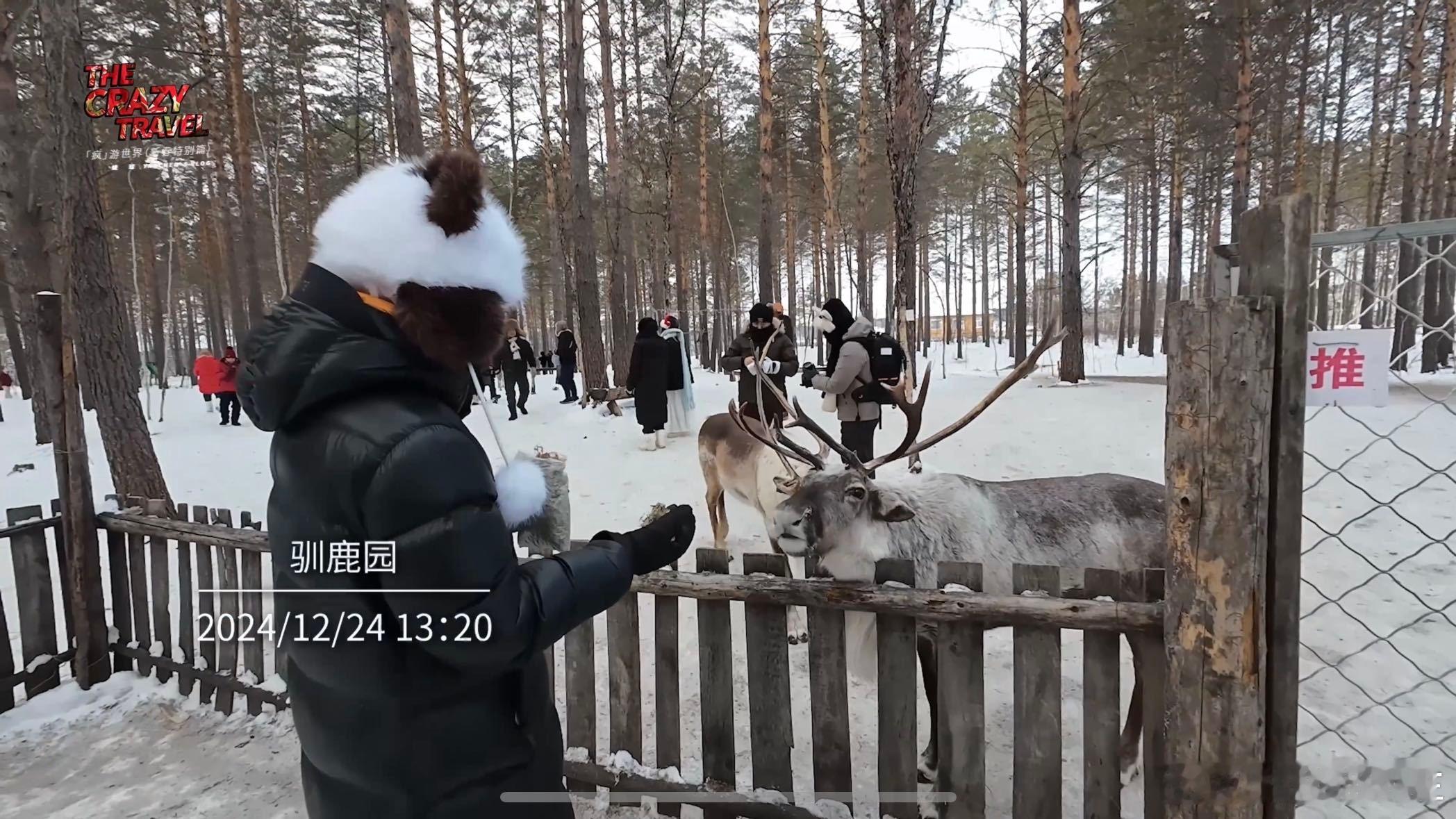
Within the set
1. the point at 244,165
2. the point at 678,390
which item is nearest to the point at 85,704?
the point at 678,390

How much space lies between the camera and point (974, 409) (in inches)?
123

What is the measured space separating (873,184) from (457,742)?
76.7 ft

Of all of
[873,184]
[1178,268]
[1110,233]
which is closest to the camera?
[1178,268]

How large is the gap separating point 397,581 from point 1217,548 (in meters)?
1.84

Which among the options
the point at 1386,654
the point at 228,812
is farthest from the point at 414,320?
the point at 1386,654

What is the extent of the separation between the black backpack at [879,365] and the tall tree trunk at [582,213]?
22.9ft

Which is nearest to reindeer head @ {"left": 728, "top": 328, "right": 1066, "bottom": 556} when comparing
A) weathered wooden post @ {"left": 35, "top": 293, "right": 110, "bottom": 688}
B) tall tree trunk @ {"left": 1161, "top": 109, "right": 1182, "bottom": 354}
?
weathered wooden post @ {"left": 35, "top": 293, "right": 110, "bottom": 688}

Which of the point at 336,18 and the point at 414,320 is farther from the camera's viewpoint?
the point at 336,18

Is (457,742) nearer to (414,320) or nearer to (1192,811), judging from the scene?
(414,320)

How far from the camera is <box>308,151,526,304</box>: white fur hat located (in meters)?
1.30

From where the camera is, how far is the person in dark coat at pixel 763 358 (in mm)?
7246

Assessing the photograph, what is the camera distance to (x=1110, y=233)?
36469 millimetres

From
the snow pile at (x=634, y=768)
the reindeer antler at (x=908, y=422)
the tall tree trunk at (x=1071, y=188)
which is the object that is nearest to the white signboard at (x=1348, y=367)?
the reindeer antler at (x=908, y=422)
